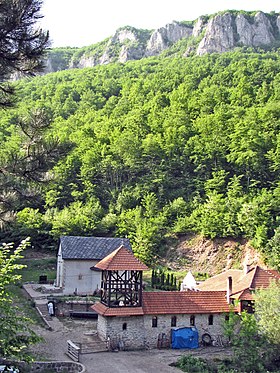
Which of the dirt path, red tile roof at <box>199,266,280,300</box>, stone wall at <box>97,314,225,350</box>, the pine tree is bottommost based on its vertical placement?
the dirt path

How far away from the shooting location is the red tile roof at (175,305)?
25.1m

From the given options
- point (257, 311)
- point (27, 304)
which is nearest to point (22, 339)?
point (257, 311)

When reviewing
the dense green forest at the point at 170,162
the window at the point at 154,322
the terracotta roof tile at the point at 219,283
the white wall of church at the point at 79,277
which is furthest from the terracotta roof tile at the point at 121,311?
the dense green forest at the point at 170,162

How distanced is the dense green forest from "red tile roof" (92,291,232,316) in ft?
42.3

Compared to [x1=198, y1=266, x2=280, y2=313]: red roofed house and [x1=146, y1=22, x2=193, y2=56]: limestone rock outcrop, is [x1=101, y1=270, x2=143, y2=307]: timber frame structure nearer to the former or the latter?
[x1=198, y1=266, x2=280, y2=313]: red roofed house

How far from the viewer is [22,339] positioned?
8617 millimetres

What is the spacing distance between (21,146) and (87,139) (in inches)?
2066

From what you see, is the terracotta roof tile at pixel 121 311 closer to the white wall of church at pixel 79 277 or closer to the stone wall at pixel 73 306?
the stone wall at pixel 73 306

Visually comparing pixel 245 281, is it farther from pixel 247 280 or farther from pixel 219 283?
pixel 219 283

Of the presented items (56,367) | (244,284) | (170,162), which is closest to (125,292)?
(56,367)

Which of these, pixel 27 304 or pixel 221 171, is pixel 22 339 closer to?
pixel 27 304

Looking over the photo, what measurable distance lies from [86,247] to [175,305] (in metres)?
12.4

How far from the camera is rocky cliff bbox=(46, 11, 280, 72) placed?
373 ft

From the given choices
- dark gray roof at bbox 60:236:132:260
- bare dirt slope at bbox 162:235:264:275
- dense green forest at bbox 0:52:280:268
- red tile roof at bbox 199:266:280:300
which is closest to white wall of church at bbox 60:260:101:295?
dark gray roof at bbox 60:236:132:260
